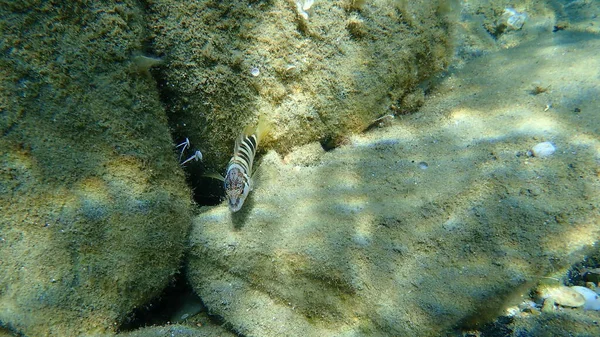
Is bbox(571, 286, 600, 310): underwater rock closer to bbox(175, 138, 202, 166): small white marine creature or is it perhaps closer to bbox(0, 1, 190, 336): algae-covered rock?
bbox(0, 1, 190, 336): algae-covered rock

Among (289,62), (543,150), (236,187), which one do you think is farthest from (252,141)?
(543,150)

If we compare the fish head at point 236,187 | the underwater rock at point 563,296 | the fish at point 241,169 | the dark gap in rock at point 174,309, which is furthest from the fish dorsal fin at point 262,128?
the underwater rock at point 563,296

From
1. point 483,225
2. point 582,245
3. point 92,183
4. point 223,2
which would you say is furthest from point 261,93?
Result: point 582,245

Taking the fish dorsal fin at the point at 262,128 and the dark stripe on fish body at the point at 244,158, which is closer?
the dark stripe on fish body at the point at 244,158

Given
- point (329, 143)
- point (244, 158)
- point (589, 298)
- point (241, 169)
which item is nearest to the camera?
point (589, 298)

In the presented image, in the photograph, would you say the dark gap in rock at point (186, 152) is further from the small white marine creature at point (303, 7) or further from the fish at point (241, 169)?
the small white marine creature at point (303, 7)

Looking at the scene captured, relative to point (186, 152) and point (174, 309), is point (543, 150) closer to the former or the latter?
point (186, 152)
